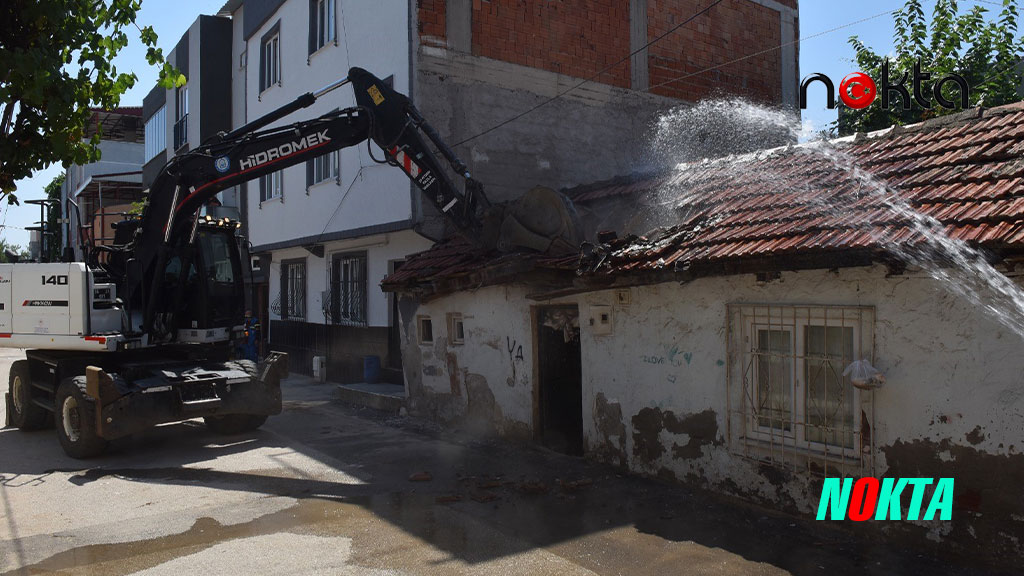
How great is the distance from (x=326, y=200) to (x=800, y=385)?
1127 centimetres

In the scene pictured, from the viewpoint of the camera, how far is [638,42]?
14992 millimetres

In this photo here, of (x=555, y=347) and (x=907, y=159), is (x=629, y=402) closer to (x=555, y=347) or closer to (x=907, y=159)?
(x=555, y=347)

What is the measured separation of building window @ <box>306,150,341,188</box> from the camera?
15117 mm

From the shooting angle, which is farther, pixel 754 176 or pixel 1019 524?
pixel 754 176

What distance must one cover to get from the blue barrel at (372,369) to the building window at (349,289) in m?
1.06

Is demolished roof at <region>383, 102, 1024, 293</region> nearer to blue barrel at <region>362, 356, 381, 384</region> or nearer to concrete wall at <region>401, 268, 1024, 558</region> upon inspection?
concrete wall at <region>401, 268, 1024, 558</region>

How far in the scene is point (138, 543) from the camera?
6262 millimetres

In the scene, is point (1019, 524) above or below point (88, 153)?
below

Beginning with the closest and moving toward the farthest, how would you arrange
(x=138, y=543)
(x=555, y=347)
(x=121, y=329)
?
(x=138, y=543), (x=555, y=347), (x=121, y=329)

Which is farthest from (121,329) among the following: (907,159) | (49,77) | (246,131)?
(907,159)

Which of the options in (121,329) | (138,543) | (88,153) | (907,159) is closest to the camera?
(88,153)

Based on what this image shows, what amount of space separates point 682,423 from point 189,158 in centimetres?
750

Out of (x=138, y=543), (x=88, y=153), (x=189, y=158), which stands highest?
(x=189, y=158)

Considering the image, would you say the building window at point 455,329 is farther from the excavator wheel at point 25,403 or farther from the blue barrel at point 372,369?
the excavator wheel at point 25,403
